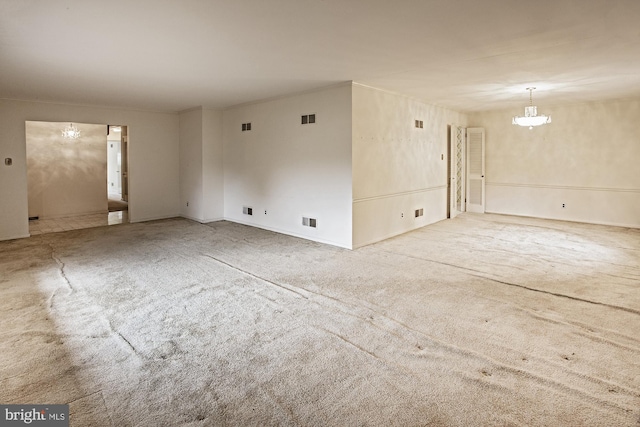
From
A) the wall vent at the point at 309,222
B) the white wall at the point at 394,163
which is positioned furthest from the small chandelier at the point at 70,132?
the white wall at the point at 394,163

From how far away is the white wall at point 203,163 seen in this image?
26.7 feet

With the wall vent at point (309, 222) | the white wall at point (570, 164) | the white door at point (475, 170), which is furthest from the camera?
the white door at point (475, 170)

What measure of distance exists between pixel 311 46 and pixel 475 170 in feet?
23.0

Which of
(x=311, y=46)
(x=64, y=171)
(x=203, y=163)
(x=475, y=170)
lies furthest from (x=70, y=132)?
(x=475, y=170)

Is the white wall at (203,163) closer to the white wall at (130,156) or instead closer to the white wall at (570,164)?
the white wall at (130,156)

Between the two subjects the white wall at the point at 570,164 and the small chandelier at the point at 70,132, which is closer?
the white wall at the point at 570,164

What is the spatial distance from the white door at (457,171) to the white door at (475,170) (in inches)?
7.9

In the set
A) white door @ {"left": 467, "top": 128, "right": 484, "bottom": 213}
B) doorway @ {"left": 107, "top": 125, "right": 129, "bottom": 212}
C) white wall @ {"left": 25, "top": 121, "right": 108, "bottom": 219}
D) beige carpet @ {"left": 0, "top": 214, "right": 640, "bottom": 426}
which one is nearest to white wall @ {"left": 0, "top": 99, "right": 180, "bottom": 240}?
beige carpet @ {"left": 0, "top": 214, "right": 640, "bottom": 426}

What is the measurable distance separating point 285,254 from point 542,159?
21.8 feet

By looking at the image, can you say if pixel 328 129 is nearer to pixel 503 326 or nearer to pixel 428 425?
pixel 503 326

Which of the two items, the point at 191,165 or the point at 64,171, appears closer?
the point at 191,165

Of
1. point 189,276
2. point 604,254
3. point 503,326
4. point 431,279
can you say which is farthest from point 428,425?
point 604,254

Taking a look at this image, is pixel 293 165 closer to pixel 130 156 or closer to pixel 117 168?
pixel 130 156

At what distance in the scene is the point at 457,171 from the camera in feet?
30.3
